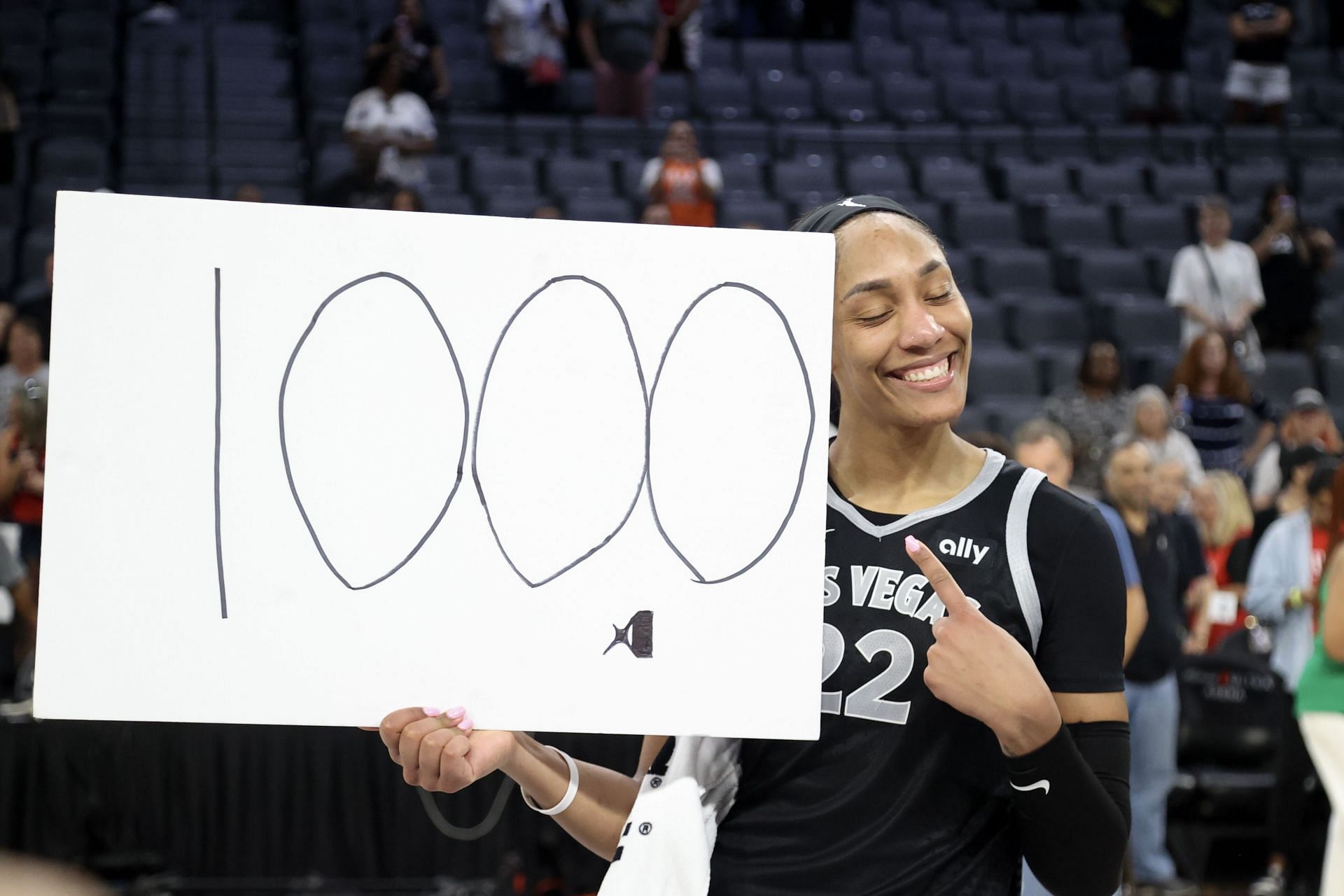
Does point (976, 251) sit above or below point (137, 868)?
above

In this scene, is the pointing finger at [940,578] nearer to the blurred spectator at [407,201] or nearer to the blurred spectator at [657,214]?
the blurred spectator at [407,201]

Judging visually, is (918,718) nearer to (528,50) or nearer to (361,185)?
(361,185)

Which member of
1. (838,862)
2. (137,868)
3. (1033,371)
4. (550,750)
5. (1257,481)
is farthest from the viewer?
(1033,371)

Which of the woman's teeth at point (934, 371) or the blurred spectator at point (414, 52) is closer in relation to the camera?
the woman's teeth at point (934, 371)

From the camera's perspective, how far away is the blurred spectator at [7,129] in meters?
8.59

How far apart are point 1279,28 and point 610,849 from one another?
10497 mm

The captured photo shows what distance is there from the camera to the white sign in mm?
1516

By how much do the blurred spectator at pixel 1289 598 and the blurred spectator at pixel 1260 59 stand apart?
600cm

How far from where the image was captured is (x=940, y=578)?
149 cm

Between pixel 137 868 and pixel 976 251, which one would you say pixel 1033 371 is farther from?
pixel 137 868

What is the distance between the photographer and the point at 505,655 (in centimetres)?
153

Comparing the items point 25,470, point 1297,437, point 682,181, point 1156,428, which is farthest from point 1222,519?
point 25,470

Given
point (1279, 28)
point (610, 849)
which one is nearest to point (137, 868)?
point (610, 849)

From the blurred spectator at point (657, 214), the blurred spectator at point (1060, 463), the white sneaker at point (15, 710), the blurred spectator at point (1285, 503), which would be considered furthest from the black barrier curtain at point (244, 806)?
the blurred spectator at point (657, 214)
